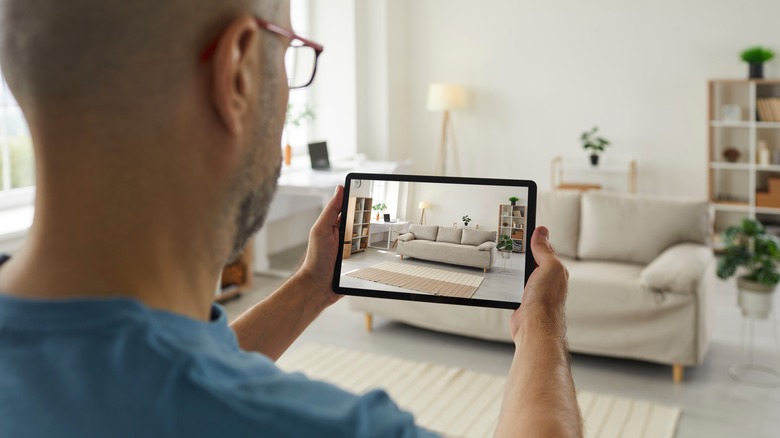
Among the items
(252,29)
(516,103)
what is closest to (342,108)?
(516,103)

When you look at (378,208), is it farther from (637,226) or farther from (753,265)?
(637,226)

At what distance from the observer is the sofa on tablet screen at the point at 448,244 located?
1.25m

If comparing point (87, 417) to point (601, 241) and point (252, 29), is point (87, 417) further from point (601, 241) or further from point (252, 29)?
point (601, 241)

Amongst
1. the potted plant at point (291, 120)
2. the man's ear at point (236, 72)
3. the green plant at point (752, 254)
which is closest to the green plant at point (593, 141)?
the potted plant at point (291, 120)

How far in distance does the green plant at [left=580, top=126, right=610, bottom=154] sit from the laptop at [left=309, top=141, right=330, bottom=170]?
223 cm

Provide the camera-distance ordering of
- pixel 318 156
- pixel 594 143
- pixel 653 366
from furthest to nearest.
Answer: pixel 594 143 < pixel 318 156 < pixel 653 366

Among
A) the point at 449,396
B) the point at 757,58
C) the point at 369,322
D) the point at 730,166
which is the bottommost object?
the point at 449,396

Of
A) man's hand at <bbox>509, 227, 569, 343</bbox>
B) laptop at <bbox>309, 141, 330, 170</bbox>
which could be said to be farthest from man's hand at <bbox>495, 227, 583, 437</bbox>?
laptop at <bbox>309, 141, 330, 170</bbox>

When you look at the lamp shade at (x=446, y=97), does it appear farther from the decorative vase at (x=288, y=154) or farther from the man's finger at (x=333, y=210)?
the man's finger at (x=333, y=210)

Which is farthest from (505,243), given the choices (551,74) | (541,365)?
(551,74)

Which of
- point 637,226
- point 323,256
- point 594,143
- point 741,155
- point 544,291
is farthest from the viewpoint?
point 594,143

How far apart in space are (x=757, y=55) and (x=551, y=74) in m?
1.70

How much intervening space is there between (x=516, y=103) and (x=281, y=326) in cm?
640

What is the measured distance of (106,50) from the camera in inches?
22.2
